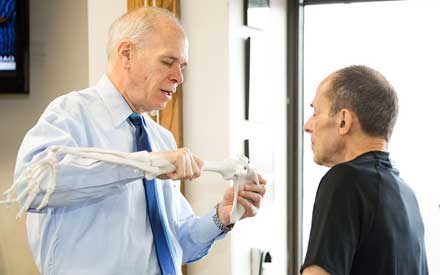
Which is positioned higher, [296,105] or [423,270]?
[296,105]

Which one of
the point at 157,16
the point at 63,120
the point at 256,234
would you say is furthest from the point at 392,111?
the point at 256,234

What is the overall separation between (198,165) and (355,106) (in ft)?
1.26

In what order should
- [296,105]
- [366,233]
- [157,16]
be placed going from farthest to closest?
[296,105] < [157,16] < [366,233]

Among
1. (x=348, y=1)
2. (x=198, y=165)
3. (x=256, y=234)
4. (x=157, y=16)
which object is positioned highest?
(x=348, y=1)

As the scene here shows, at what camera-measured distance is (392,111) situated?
4.20 feet

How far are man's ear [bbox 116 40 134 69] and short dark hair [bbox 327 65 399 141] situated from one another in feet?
1.90

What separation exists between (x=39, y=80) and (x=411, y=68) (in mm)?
1836

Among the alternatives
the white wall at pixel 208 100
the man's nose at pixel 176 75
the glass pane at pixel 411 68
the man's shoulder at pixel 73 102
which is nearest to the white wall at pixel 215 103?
the white wall at pixel 208 100

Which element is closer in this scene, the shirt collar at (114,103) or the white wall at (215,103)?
the shirt collar at (114,103)

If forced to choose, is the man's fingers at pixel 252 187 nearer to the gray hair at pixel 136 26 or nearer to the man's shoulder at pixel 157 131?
the man's shoulder at pixel 157 131

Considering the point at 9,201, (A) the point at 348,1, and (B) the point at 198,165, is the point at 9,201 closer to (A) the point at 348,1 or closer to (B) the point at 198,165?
(B) the point at 198,165

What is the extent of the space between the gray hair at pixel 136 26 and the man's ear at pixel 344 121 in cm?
58

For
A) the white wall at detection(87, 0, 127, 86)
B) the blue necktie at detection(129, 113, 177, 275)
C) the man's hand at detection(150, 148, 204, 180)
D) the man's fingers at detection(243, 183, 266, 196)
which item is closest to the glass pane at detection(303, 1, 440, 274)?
the white wall at detection(87, 0, 127, 86)

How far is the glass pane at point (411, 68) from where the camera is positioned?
267cm
